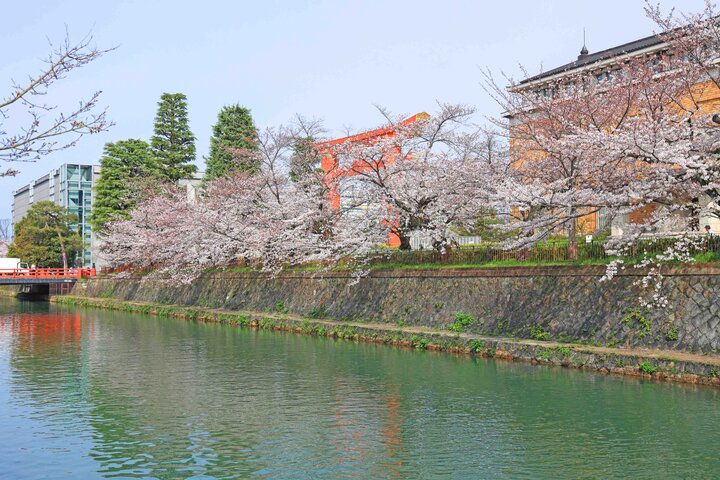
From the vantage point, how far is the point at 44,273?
66.9m

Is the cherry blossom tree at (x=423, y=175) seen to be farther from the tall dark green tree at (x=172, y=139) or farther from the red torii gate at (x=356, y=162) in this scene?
the tall dark green tree at (x=172, y=139)

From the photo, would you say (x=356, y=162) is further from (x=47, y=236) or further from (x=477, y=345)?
(x=47, y=236)

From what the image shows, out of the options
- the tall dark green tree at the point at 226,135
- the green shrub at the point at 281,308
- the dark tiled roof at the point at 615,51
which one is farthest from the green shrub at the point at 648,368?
the tall dark green tree at the point at 226,135

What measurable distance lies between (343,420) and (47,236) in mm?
72129

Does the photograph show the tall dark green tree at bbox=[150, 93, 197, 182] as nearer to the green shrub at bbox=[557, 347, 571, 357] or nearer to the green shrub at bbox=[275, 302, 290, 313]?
the green shrub at bbox=[275, 302, 290, 313]

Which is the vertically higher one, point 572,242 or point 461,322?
point 572,242

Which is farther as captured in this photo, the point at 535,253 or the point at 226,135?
the point at 226,135

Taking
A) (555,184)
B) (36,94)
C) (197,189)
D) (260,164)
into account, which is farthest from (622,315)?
(197,189)


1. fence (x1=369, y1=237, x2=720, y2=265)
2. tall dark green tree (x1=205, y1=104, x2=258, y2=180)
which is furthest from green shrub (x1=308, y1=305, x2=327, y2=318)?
tall dark green tree (x1=205, y1=104, x2=258, y2=180)

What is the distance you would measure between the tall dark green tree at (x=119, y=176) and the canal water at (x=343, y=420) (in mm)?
40655

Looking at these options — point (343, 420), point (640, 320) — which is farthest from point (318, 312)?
point (343, 420)

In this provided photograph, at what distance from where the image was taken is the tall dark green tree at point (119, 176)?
6069 cm

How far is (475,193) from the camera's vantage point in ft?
87.7

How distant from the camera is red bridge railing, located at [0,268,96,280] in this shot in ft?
207
